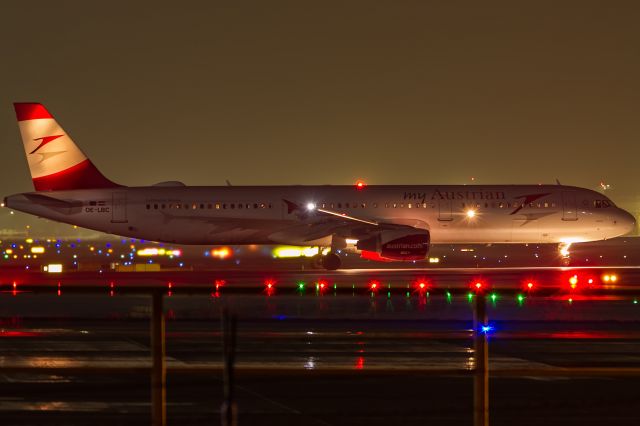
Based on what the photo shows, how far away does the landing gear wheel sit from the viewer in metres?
48.4

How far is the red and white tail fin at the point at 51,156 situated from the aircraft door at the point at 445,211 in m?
14.7

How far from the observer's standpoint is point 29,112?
49.8 meters

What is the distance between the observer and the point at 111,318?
24.2 metres

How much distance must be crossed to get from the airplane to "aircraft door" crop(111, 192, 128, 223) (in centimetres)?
4

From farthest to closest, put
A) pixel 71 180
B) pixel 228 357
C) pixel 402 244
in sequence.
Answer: pixel 71 180, pixel 402 244, pixel 228 357

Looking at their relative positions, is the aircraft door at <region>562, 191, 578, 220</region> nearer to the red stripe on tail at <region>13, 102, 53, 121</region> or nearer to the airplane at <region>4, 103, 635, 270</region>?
the airplane at <region>4, 103, 635, 270</region>

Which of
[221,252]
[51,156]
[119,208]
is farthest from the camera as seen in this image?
[221,252]

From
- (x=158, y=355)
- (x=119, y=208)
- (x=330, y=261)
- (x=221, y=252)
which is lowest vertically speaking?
(x=158, y=355)

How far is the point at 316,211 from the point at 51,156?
1235cm

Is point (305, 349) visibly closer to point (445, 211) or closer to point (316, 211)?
point (316, 211)

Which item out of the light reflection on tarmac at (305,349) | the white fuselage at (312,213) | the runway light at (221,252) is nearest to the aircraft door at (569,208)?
the white fuselage at (312,213)

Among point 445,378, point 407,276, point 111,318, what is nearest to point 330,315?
point 111,318

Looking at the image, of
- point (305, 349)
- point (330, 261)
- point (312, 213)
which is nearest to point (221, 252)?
point (312, 213)

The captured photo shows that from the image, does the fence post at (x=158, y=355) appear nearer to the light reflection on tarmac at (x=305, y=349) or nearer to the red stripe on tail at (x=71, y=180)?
the light reflection on tarmac at (x=305, y=349)
